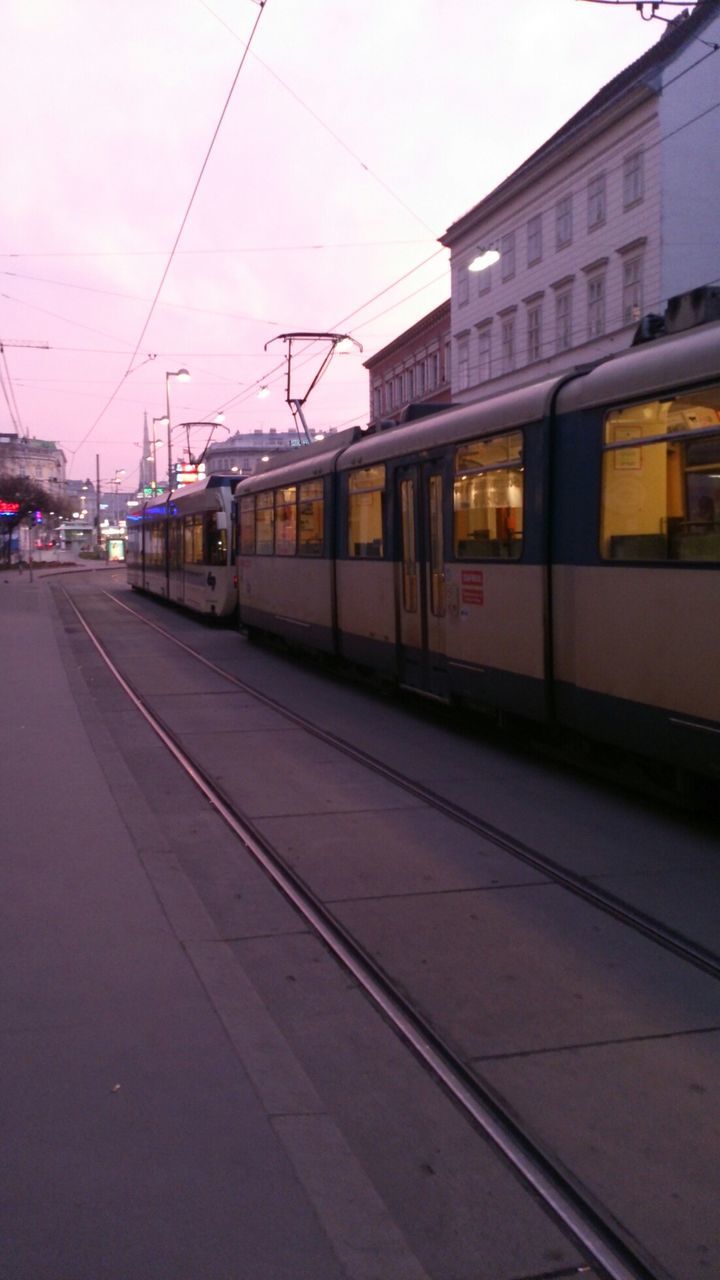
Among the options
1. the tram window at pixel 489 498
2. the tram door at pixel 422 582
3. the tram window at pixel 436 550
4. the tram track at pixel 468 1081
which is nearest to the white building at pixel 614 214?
the tram door at pixel 422 582

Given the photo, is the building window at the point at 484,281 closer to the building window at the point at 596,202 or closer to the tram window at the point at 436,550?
the building window at the point at 596,202

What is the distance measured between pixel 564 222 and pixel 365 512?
24.9 metres

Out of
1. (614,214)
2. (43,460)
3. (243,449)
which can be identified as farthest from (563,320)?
(43,460)

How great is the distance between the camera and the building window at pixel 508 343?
40.4m

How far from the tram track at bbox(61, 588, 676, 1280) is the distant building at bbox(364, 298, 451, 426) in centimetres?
4101

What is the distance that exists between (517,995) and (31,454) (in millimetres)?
144068

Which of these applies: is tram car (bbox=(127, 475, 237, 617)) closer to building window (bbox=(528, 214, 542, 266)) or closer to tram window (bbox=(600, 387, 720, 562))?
building window (bbox=(528, 214, 542, 266))

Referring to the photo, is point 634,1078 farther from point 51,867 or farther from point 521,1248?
point 51,867

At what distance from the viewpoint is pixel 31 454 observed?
142625 mm

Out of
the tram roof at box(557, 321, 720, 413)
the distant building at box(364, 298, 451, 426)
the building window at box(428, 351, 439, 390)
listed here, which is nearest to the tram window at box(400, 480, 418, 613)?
the tram roof at box(557, 321, 720, 413)

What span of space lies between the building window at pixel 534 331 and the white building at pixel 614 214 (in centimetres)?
6

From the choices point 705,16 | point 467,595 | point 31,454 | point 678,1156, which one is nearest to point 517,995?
point 678,1156

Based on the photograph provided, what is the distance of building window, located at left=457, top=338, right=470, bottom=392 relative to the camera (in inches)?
1745

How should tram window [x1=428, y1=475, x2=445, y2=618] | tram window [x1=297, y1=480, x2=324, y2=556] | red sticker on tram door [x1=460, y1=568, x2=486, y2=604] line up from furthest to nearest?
1. tram window [x1=297, y1=480, x2=324, y2=556]
2. tram window [x1=428, y1=475, x2=445, y2=618]
3. red sticker on tram door [x1=460, y1=568, x2=486, y2=604]
